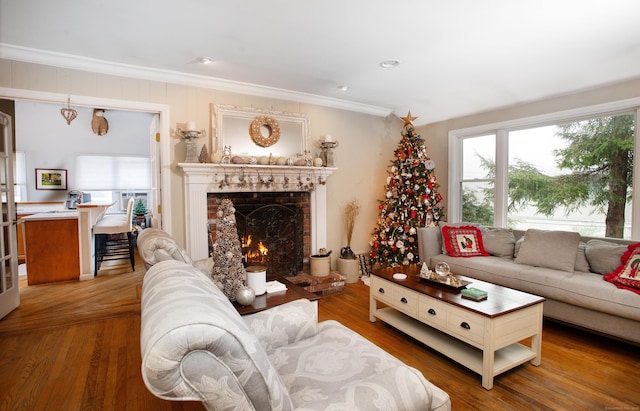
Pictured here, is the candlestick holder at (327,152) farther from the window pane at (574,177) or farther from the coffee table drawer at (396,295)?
the window pane at (574,177)

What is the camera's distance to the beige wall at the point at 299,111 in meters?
3.00

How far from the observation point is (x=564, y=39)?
267cm

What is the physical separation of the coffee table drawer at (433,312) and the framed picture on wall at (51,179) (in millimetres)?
7186

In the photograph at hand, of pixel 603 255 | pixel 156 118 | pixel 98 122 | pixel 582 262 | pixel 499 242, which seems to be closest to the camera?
pixel 603 255

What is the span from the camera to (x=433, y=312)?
242 centimetres

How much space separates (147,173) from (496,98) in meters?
6.80

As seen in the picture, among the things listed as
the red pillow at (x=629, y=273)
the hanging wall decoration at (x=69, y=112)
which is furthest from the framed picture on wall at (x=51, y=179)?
the red pillow at (x=629, y=273)

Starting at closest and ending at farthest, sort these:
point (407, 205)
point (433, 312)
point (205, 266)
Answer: point (433, 312) < point (205, 266) < point (407, 205)

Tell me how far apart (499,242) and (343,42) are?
9.22 ft

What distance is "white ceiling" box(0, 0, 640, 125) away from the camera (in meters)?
2.25

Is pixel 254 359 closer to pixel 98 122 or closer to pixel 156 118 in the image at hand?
pixel 156 118

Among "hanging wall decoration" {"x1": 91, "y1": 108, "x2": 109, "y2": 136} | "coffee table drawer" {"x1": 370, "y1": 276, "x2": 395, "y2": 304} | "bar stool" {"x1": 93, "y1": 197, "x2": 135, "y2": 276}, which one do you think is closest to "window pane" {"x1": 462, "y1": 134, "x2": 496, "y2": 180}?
"coffee table drawer" {"x1": 370, "y1": 276, "x2": 395, "y2": 304}

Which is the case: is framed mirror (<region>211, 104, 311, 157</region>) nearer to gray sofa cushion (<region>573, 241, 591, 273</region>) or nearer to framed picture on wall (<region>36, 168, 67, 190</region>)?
gray sofa cushion (<region>573, 241, 591, 273</region>)

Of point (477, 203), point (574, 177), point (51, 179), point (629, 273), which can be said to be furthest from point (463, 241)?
point (51, 179)
